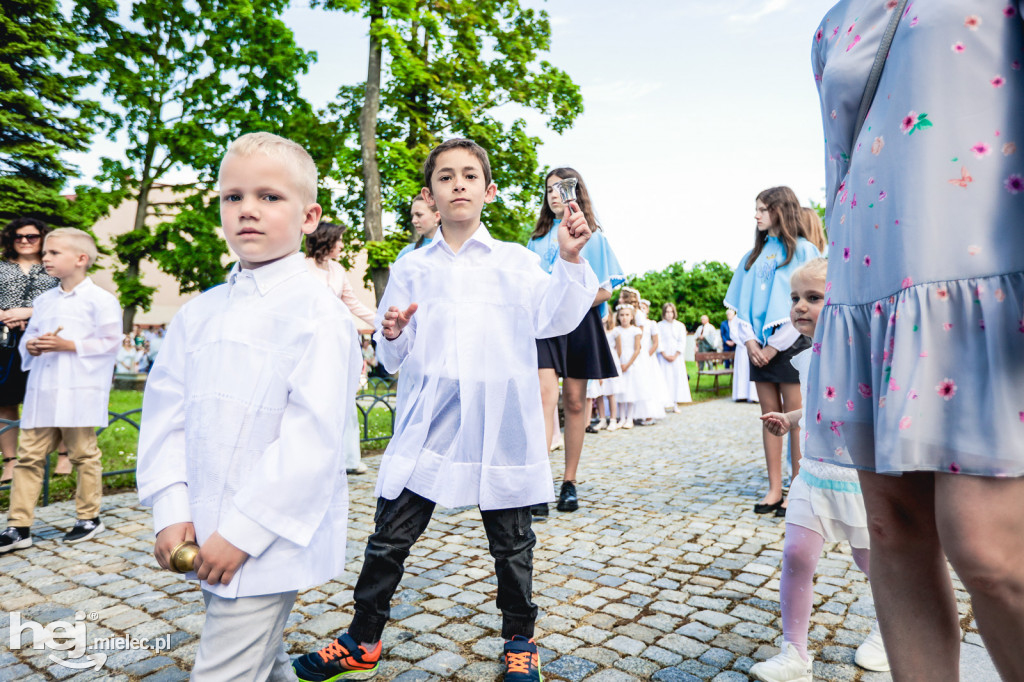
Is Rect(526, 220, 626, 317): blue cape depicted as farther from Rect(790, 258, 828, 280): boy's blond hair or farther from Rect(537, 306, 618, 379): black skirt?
Rect(790, 258, 828, 280): boy's blond hair

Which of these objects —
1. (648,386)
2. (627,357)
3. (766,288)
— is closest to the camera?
(766,288)

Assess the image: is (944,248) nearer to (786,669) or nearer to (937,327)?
(937,327)

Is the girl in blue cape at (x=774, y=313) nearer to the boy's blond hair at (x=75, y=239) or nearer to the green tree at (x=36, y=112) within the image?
the boy's blond hair at (x=75, y=239)

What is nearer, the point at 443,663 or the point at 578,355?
the point at 443,663

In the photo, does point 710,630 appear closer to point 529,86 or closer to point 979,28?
point 979,28

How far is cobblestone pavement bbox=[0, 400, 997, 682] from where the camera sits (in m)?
2.60

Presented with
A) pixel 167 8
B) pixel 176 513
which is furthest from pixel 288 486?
pixel 167 8

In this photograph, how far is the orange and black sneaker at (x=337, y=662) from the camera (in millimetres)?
2418

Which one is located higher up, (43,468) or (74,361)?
(74,361)

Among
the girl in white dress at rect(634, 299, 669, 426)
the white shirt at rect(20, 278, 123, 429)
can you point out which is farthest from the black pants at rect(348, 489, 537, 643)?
the girl in white dress at rect(634, 299, 669, 426)

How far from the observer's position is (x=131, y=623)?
298 centimetres

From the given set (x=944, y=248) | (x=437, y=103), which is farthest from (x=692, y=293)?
(x=944, y=248)

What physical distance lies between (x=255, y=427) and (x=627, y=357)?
9909mm

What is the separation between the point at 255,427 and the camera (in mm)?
1740
